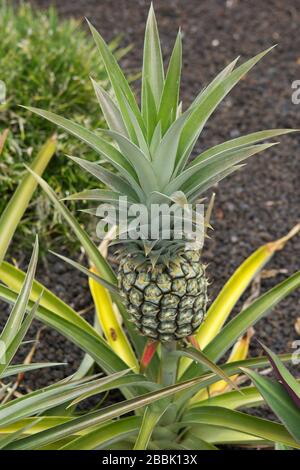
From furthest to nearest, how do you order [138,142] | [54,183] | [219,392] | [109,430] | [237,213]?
[237,213] < [54,183] < [219,392] < [109,430] < [138,142]

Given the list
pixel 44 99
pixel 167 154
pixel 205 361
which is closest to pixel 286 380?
pixel 205 361

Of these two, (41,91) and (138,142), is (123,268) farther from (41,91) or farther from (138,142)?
(41,91)

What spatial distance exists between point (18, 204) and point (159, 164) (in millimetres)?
520

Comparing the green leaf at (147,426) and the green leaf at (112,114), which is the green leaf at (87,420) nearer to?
the green leaf at (147,426)

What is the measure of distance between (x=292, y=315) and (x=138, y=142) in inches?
40.8

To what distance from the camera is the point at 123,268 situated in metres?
1.56

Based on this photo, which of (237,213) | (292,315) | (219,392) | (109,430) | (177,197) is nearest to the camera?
(177,197)

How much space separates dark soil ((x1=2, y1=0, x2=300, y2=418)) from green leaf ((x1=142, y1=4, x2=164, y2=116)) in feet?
3.15

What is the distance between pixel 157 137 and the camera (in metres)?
1.43

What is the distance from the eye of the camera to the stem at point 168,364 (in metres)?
1.66

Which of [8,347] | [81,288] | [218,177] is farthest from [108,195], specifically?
[81,288]

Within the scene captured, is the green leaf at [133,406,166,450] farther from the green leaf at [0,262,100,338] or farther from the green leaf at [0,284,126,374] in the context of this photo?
the green leaf at [0,262,100,338]

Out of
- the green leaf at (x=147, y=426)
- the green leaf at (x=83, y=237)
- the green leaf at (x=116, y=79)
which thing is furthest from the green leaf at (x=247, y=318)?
the green leaf at (x=116, y=79)

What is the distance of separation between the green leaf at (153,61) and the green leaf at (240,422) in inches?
27.8
